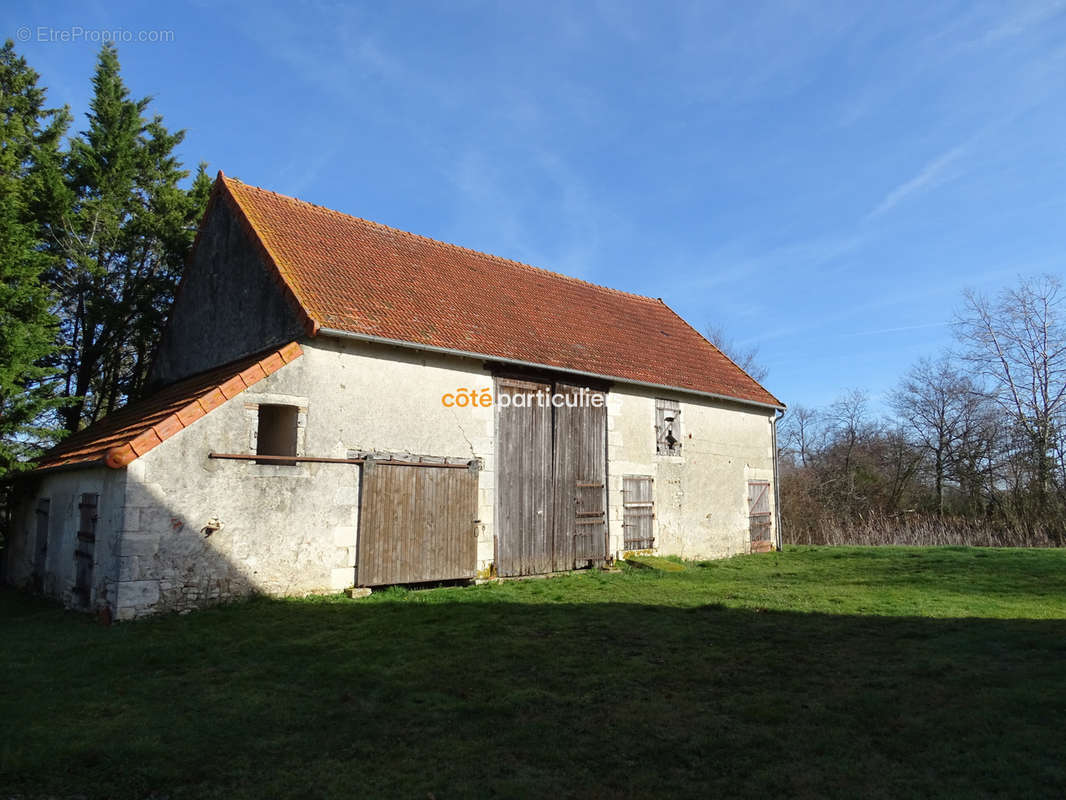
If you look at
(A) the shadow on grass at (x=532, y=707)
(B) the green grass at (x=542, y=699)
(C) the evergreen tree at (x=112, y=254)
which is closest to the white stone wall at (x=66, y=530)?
(B) the green grass at (x=542, y=699)

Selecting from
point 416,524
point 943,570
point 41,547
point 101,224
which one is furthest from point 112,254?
point 943,570

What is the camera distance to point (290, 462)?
31.1 feet

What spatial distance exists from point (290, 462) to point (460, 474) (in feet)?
9.26

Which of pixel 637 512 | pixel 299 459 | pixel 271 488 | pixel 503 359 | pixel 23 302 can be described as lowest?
pixel 637 512

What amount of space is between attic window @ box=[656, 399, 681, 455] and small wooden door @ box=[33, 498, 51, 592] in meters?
11.1

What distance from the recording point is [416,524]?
10.6m

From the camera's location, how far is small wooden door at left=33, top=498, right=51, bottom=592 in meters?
10.8

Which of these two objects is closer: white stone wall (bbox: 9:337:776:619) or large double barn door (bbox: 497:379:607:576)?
white stone wall (bbox: 9:337:776:619)

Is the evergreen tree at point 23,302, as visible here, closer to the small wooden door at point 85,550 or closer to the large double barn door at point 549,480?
the small wooden door at point 85,550

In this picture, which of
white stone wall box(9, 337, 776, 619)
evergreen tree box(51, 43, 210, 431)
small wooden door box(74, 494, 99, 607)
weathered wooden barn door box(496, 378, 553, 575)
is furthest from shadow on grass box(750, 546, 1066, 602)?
evergreen tree box(51, 43, 210, 431)

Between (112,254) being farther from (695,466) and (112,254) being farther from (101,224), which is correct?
(695,466)

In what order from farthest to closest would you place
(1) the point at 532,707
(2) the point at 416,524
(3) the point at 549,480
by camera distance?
(3) the point at 549,480, (2) the point at 416,524, (1) the point at 532,707

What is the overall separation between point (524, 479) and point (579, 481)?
1.36 meters

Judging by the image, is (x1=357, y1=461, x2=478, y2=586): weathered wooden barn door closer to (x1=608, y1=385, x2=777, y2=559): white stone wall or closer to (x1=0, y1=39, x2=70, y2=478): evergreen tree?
(x1=608, y1=385, x2=777, y2=559): white stone wall
